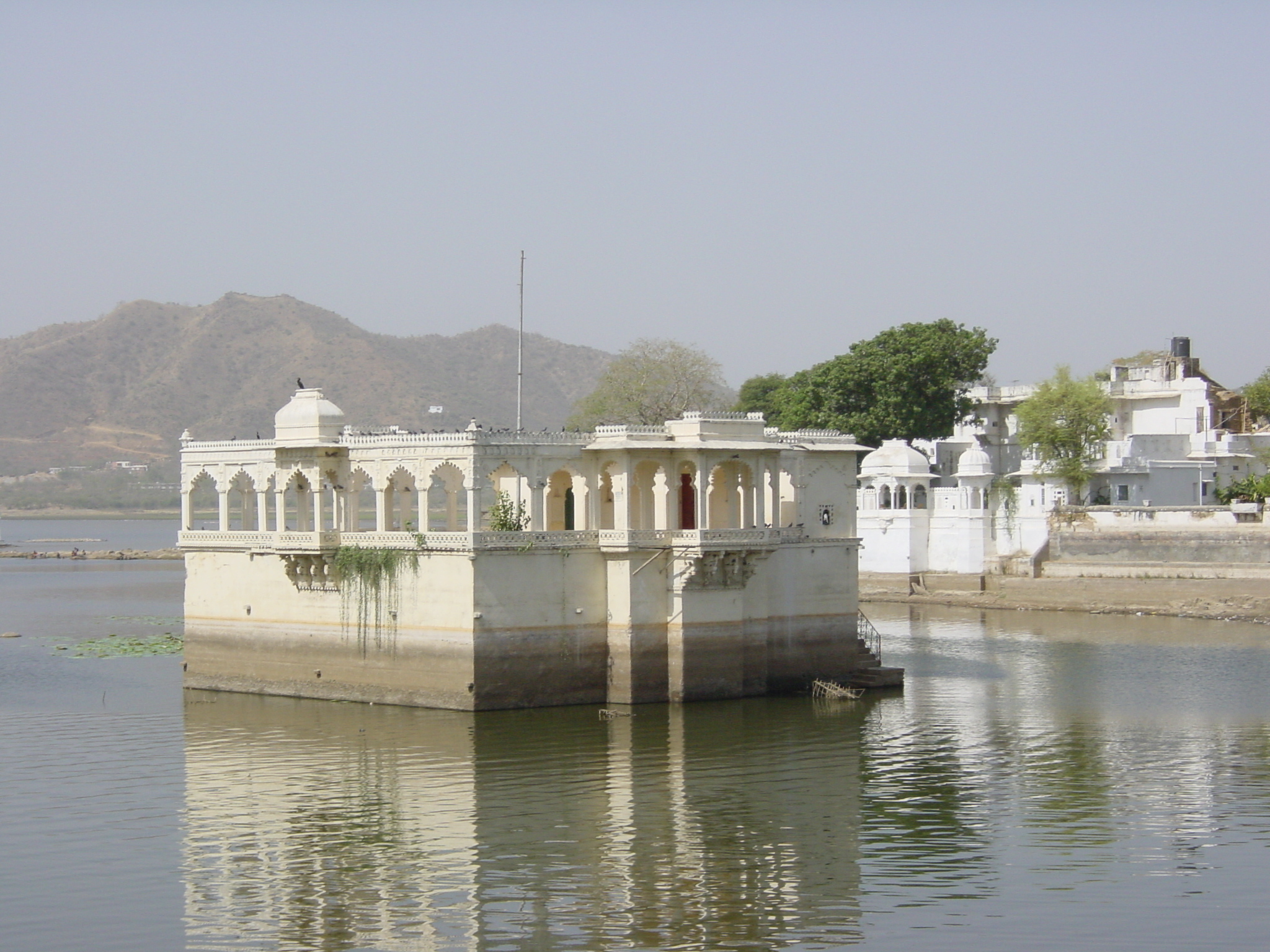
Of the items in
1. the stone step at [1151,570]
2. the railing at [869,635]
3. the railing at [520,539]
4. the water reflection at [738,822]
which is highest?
the railing at [520,539]

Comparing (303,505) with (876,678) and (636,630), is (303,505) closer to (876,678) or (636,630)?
(636,630)

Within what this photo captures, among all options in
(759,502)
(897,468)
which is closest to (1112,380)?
(897,468)

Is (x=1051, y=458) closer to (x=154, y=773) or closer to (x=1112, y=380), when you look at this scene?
(x=1112, y=380)

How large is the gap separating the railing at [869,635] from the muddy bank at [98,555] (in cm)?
6549

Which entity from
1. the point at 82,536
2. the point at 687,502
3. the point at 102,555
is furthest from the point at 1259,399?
the point at 82,536

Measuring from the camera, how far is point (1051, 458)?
64875mm

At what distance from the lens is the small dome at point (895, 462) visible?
64312 millimetres

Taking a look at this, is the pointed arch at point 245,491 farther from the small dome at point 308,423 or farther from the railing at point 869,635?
the railing at point 869,635

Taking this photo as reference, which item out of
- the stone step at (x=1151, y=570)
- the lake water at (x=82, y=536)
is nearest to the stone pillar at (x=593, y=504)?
the stone step at (x=1151, y=570)

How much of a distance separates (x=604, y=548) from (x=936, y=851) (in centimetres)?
1171

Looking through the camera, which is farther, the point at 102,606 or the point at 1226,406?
the point at 1226,406

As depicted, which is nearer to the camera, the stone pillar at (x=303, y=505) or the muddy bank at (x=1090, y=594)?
the stone pillar at (x=303, y=505)

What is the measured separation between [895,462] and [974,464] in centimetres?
279

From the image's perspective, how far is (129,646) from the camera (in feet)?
158
